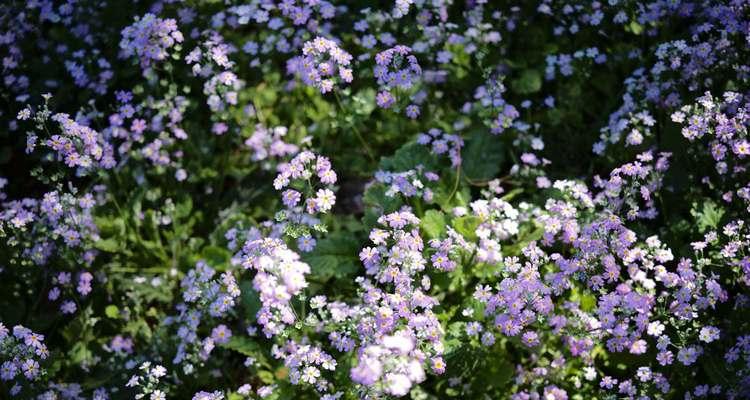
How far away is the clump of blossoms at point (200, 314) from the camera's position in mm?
4293

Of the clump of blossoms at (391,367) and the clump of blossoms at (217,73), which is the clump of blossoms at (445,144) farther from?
the clump of blossoms at (391,367)

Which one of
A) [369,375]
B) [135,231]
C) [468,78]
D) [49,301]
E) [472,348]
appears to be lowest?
[49,301]

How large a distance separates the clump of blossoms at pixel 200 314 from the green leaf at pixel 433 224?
1.21m

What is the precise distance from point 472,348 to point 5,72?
431 cm

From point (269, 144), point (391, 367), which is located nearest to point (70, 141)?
point (269, 144)

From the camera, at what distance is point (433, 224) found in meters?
4.57

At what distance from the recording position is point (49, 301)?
530 cm

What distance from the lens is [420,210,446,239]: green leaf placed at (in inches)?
178

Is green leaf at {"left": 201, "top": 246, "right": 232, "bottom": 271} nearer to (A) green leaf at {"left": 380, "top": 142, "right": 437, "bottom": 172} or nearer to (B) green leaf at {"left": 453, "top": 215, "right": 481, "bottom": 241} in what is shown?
(A) green leaf at {"left": 380, "top": 142, "right": 437, "bottom": 172}

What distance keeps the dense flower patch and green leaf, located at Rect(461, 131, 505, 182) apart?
0.02 m

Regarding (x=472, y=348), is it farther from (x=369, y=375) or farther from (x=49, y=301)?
(x=49, y=301)

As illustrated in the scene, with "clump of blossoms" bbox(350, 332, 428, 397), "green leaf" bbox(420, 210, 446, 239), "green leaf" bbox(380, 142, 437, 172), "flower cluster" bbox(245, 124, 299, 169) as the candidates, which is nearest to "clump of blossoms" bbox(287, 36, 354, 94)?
"green leaf" bbox(380, 142, 437, 172)

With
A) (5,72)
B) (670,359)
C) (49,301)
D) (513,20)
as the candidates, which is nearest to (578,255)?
(670,359)

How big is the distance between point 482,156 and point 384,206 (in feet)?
3.09
